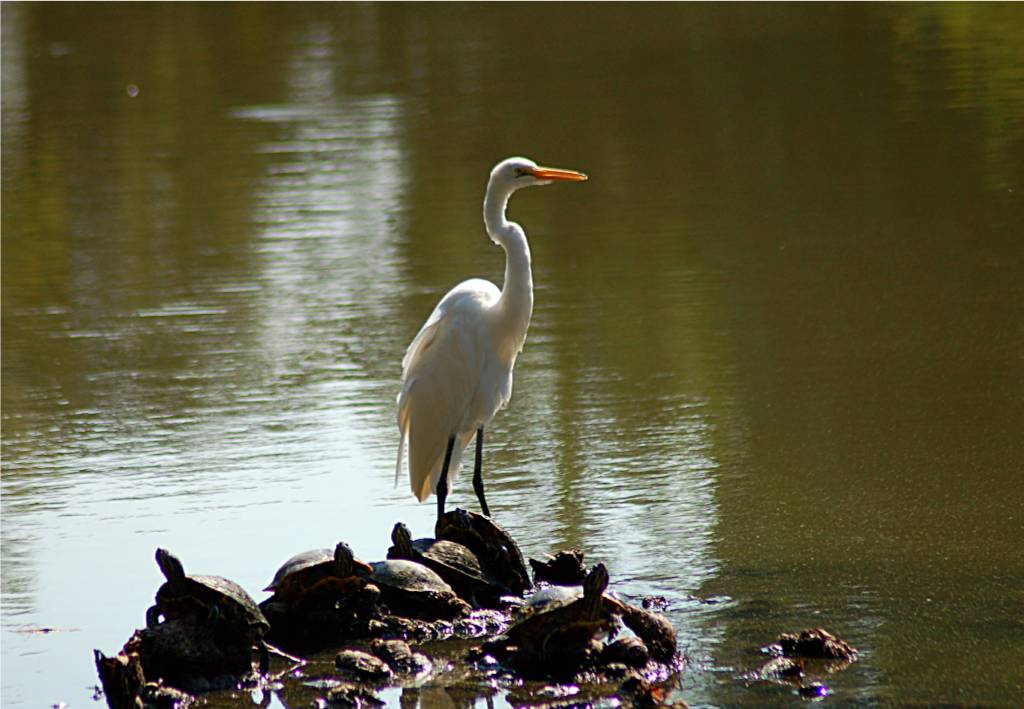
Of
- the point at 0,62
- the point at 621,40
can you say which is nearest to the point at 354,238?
the point at 621,40

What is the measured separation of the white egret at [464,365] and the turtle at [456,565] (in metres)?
0.88

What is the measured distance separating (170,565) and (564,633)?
1338 millimetres

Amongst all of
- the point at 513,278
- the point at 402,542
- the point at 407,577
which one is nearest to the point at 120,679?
the point at 407,577

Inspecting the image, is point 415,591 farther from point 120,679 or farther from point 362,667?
point 120,679

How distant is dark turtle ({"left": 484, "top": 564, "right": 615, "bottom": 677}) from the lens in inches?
209

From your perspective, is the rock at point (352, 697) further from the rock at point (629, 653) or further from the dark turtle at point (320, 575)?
the rock at point (629, 653)

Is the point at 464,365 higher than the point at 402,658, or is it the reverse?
the point at 464,365

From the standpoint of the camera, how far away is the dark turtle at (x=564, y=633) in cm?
532

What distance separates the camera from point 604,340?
1002 centimetres

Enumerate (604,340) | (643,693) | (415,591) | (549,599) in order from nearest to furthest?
(643,693)
(549,599)
(415,591)
(604,340)

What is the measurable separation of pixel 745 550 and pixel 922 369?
277cm

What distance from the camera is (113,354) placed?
1075 cm

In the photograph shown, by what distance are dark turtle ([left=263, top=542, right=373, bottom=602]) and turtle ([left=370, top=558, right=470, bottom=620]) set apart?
0.27 feet

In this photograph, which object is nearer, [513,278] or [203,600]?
[203,600]
